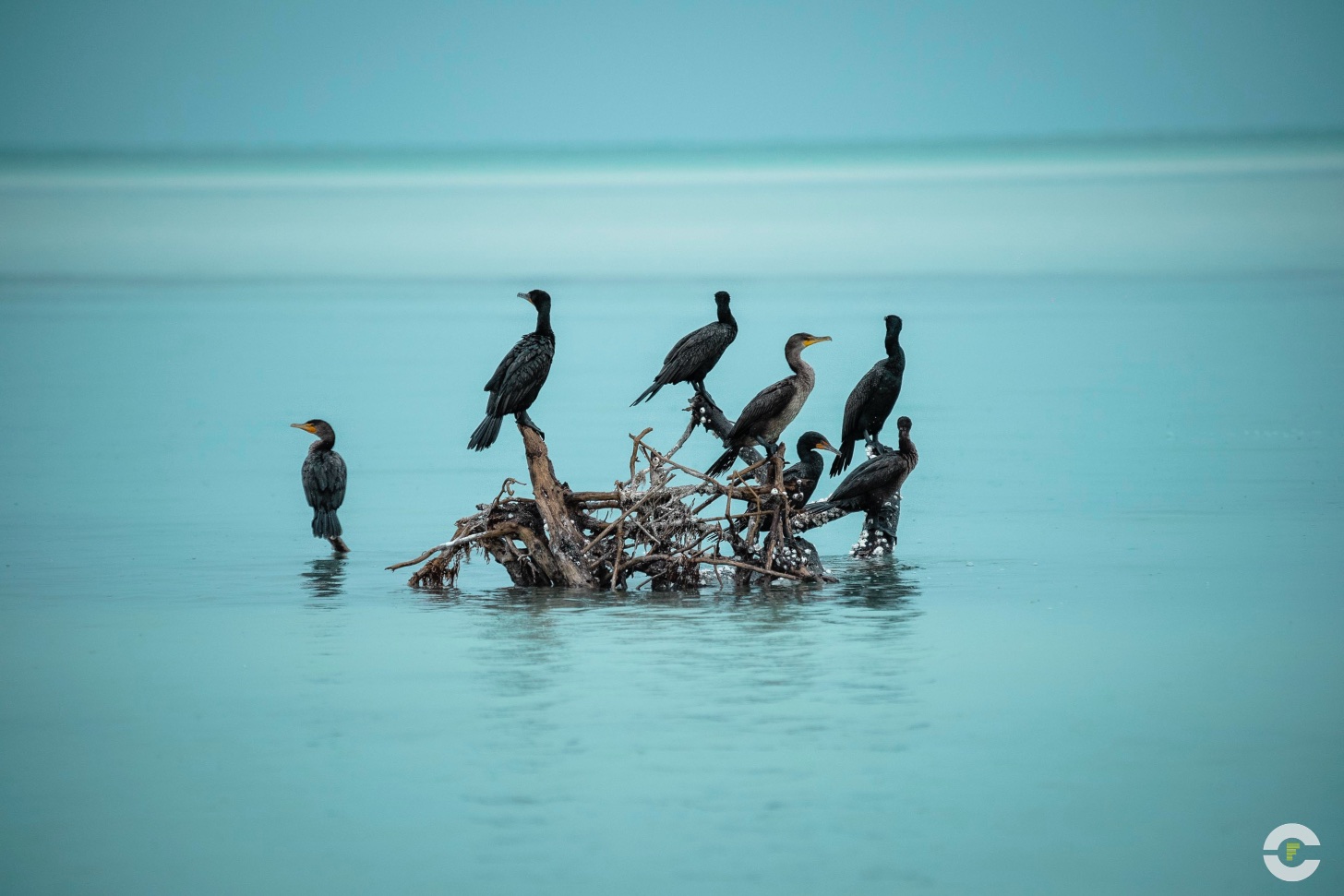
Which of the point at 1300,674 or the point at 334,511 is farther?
the point at 334,511

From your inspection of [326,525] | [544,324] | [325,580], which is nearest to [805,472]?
[544,324]

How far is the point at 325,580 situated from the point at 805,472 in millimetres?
3438

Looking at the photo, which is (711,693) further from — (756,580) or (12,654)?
(12,654)

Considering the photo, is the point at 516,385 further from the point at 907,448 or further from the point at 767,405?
the point at 907,448

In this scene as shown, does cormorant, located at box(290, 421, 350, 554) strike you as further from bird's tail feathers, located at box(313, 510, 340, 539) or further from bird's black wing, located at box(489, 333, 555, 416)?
bird's black wing, located at box(489, 333, 555, 416)

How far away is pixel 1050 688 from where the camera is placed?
8.46 metres

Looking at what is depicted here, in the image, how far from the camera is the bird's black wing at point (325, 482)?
42.3ft

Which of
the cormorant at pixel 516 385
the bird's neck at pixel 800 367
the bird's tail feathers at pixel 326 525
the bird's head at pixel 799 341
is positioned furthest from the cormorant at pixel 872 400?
the bird's tail feathers at pixel 326 525

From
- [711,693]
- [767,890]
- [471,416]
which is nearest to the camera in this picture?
[767,890]

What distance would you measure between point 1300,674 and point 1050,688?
4.38 ft

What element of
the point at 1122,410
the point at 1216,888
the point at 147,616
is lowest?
the point at 1216,888

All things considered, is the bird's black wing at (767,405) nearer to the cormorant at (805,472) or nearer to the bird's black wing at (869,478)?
the cormorant at (805,472)

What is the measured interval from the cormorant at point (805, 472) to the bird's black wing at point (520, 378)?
1.64 m

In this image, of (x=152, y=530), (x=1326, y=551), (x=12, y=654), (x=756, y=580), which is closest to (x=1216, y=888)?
(x=756, y=580)
